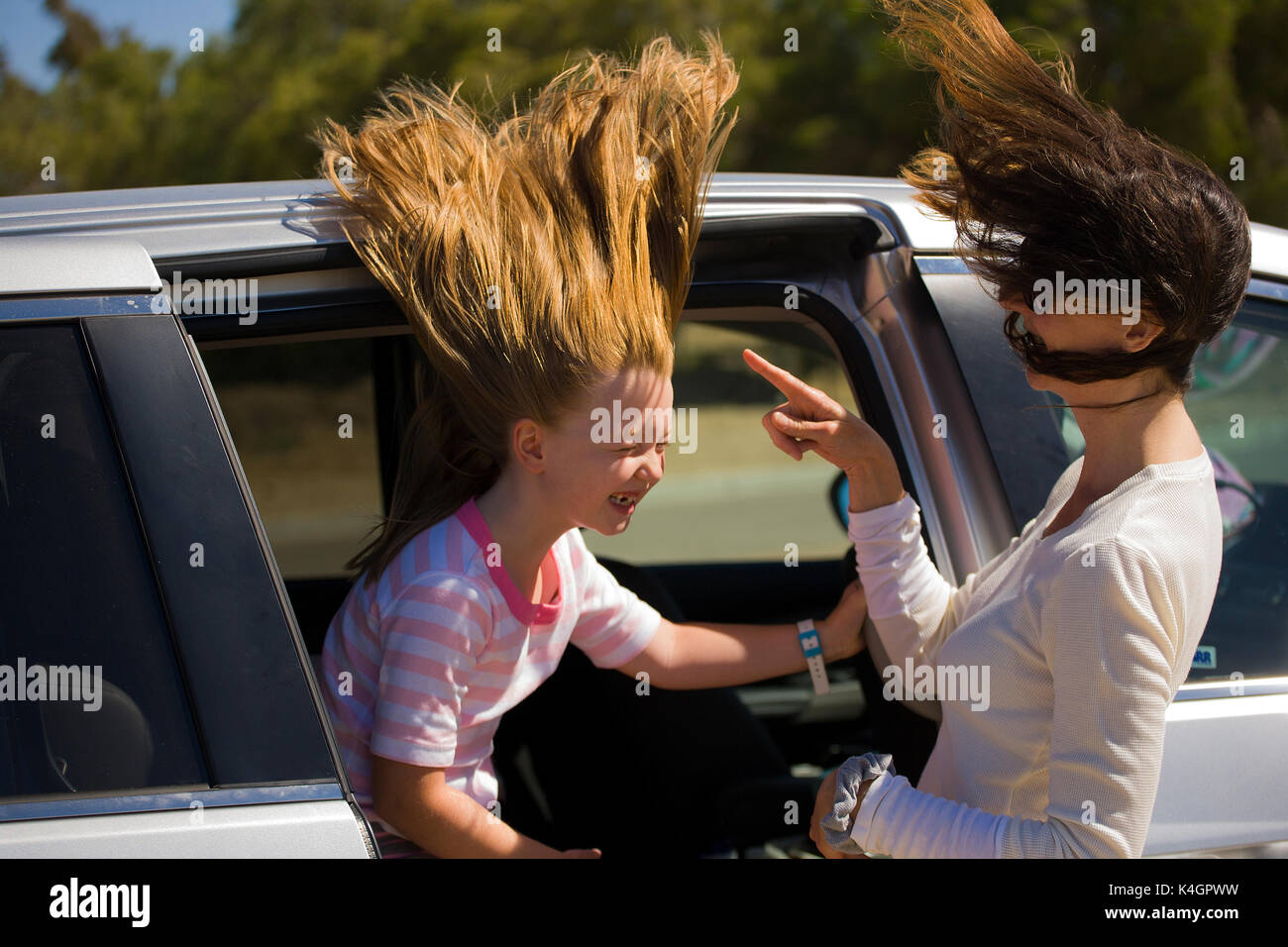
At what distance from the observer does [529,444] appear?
169cm

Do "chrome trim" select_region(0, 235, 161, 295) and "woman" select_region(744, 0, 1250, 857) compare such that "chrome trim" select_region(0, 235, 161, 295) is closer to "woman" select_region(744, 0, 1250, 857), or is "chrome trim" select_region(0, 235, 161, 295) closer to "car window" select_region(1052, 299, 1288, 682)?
"woman" select_region(744, 0, 1250, 857)

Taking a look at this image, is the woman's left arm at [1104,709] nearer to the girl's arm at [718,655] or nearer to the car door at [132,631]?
the girl's arm at [718,655]

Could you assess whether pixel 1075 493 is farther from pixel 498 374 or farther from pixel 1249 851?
pixel 498 374

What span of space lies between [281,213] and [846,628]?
1.13 metres

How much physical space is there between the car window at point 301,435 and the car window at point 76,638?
9.98 meters

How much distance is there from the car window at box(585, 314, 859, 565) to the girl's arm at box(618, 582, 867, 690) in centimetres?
467

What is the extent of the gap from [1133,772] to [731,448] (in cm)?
1400

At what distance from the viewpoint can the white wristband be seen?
6.61 feet

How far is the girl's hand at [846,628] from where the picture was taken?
201 cm

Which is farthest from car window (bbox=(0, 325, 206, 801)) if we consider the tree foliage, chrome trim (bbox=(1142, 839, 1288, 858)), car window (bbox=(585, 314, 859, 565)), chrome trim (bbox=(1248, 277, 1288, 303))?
the tree foliage

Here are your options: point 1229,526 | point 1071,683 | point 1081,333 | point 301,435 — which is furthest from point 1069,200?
point 301,435
